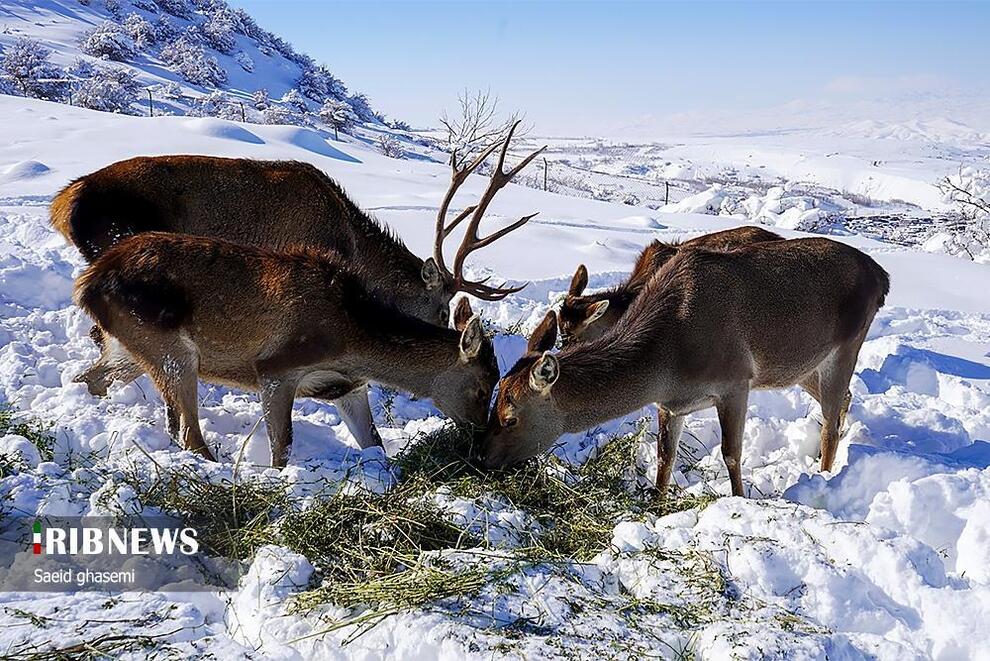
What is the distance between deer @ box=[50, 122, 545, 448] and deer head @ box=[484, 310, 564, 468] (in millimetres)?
2567

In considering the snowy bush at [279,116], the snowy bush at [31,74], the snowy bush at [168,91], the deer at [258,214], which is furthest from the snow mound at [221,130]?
the deer at [258,214]

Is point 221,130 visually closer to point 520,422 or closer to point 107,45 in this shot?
point 520,422

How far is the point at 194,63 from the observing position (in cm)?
5541

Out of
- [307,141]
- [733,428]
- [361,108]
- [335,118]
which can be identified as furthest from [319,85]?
[733,428]

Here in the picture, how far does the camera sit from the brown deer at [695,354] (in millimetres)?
6102

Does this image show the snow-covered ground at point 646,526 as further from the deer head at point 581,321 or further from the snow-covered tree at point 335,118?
the snow-covered tree at point 335,118

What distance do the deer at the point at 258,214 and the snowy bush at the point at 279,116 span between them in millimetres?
37066

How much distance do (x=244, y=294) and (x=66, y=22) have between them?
65127 mm

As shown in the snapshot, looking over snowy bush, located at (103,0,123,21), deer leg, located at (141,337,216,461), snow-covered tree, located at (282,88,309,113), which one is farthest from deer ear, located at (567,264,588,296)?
snowy bush, located at (103,0,123,21)

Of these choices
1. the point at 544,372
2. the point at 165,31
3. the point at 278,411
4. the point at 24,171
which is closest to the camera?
the point at 544,372

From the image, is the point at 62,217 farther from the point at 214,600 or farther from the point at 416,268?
the point at 214,600

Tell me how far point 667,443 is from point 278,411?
289cm

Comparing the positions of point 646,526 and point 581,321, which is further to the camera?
point 581,321

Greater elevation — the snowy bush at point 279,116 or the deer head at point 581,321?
the snowy bush at point 279,116
